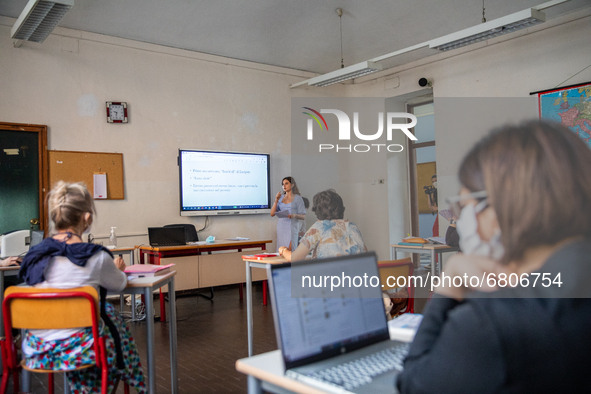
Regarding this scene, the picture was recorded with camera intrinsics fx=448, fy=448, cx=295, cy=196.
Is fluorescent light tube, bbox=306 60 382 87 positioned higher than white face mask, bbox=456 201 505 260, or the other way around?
fluorescent light tube, bbox=306 60 382 87

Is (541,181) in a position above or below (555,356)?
above

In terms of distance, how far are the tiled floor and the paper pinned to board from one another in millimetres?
1525

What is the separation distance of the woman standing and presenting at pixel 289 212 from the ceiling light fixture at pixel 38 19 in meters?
3.38

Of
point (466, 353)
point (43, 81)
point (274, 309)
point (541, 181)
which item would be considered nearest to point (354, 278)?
point (274, 309)

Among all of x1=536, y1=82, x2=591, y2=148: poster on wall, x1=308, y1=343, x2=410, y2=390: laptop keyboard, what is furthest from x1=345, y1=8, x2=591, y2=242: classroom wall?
x1=308, y1=343, x2=410, y2=390: laptop keyboard

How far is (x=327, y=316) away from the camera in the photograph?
1088 millimetres

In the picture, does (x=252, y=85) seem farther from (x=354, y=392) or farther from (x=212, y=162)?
(x=354, y=392)

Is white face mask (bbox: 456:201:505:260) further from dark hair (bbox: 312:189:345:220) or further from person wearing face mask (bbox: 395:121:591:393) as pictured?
dark hair (bbox: 312:189:345:220)

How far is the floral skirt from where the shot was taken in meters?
1.93

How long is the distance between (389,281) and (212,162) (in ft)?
13.7

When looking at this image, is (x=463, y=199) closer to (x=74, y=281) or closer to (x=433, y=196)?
(x=74, y=281)

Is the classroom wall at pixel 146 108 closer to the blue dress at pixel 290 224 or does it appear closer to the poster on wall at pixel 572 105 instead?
the blue dress at pixel 290 224

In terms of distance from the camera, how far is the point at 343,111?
816cm

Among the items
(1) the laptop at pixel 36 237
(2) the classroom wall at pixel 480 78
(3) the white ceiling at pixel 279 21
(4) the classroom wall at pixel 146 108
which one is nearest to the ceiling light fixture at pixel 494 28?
(3) the white ceiling at pixel 279 21
